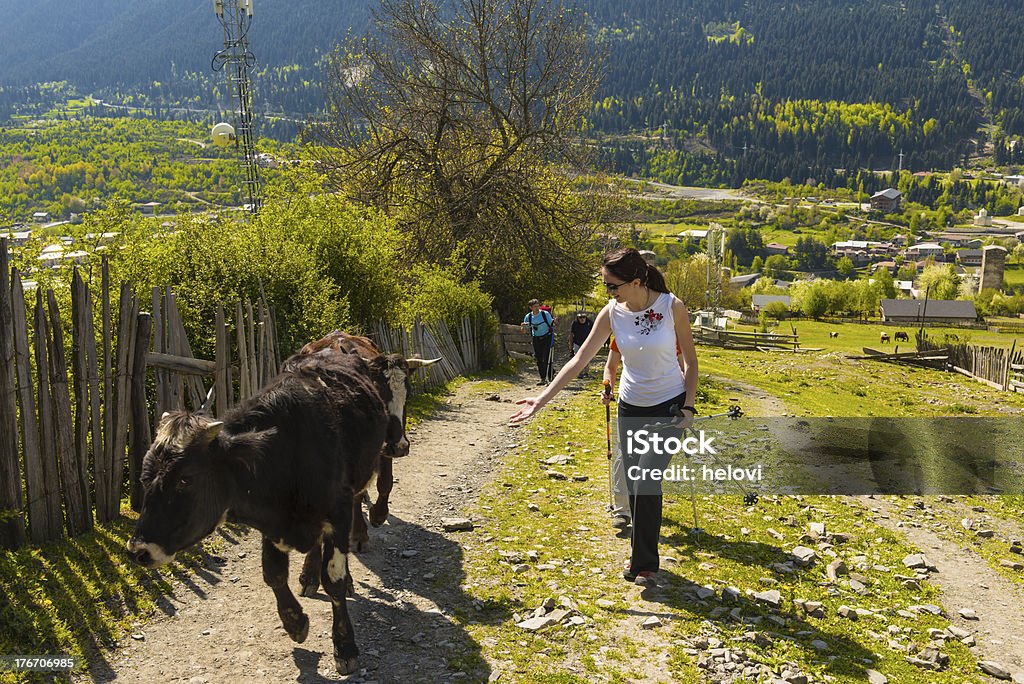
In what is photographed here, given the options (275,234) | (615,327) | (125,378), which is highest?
(275,234)

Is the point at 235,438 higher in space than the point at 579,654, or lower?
higher

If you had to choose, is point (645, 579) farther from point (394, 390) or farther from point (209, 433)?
point (209, 433)

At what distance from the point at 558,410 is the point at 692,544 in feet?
27.8

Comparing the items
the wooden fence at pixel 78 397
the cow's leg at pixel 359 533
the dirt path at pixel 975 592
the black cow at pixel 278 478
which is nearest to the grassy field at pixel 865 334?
the dirt path at pixel 975 592

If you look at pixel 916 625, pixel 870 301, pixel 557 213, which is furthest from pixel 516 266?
pixel 870 301

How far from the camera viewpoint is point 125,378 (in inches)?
313

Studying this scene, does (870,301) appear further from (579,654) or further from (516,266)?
(579,654)

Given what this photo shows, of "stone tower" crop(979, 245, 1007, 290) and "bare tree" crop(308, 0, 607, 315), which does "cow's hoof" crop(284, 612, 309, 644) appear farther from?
"stone tower" crop(979, 245, 1007, 290)

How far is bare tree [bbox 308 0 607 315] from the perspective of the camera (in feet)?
87.0

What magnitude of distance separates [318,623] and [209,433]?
209 cm

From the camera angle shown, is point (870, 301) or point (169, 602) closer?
point (169, 602)

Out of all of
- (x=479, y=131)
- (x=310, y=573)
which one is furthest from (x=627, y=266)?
(x=479, y=131)

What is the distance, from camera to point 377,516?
27.5ft

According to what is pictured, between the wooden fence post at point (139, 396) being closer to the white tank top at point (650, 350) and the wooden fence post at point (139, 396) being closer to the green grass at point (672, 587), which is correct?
the green grass at point (672, 587)
